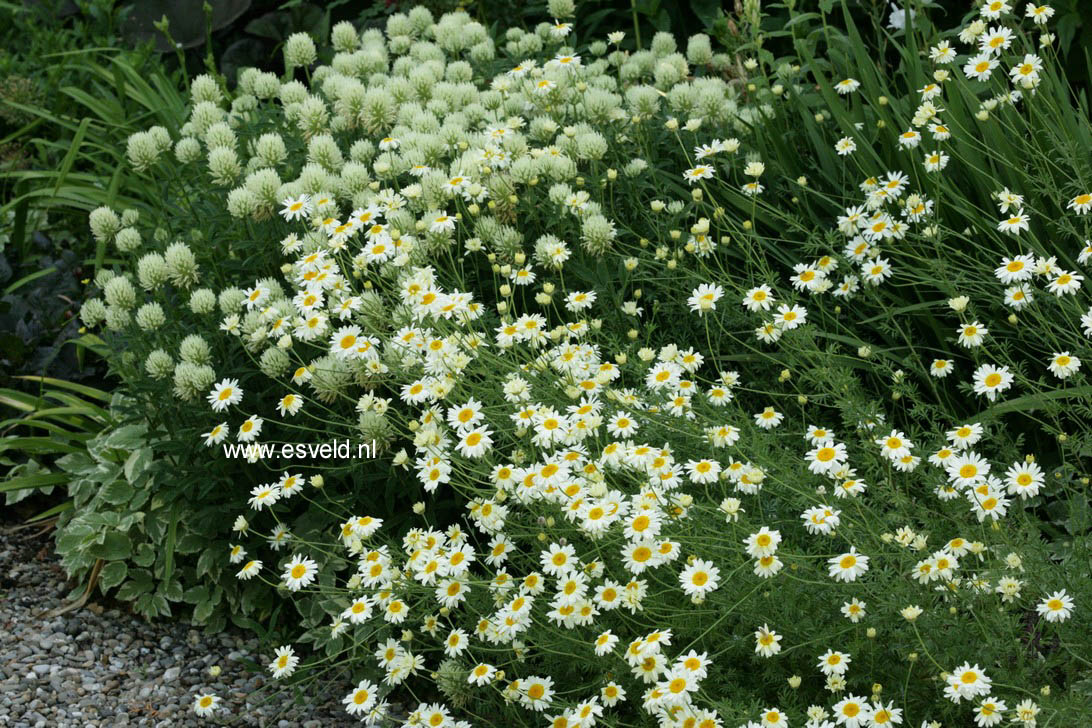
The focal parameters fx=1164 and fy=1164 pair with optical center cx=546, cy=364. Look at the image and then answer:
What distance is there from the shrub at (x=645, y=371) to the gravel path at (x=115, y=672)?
0.64 ft

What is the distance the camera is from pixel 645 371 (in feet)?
9.98

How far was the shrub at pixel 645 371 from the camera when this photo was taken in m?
2.46

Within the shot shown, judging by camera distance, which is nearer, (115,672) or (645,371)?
(645,371)

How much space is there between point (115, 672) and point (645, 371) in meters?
1.98

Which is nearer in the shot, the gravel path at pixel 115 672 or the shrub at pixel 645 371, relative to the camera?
the shrub at pixel 645 371

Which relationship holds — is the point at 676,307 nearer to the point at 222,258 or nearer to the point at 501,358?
the point at 501,358

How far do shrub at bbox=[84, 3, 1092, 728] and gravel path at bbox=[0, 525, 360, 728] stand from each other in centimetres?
20

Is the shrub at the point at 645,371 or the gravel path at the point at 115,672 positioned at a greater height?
the shrub at the point at 645,371

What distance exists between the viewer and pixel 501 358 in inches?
117

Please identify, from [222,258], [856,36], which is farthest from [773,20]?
[222,258]

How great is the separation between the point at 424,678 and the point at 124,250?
183 centimetres

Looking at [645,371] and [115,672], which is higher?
[645,371]

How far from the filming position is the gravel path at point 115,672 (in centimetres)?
344

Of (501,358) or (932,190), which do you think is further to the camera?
(932,190)
